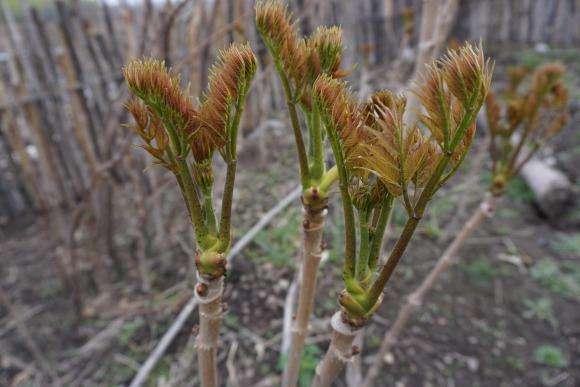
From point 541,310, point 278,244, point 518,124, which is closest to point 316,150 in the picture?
point 518,124

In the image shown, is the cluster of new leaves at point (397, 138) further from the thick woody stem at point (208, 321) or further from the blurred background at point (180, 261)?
the blurred background at point (180, 261)

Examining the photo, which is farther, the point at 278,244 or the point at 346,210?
the point at 278,244

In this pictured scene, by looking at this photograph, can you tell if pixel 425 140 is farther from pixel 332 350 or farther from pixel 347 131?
pixel 332 350

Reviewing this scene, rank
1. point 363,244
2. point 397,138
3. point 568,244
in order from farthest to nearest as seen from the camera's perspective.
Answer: point 568,244 → point 363,244 → point 397,138

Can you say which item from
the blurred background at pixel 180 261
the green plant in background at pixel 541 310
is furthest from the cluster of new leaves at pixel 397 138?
the green plant in background at pixel 541 310

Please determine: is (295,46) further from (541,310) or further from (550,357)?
(541,310)

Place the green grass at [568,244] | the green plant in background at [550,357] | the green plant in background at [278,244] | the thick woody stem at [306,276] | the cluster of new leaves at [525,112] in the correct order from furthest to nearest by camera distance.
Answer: the green grass at [568,244] → the green plant in background at [278,244] → the green plant in background at [550,357] → the cluster of new leaves at [525,112] → the thick woody stem at [306,276]

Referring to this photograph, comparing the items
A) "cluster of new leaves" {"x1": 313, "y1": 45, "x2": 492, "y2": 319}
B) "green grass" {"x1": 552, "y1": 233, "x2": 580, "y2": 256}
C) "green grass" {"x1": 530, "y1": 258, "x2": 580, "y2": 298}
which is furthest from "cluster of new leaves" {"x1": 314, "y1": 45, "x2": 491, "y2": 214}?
"green grass" {"x1": 552, "y1": 233, "x2": 580, "y2": 256}

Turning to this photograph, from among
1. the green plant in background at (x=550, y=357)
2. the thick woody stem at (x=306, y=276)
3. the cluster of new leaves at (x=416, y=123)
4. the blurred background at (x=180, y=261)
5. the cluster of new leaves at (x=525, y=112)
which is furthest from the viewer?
the green plant in background at (x=550, y=357)
